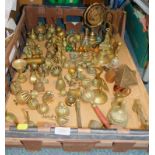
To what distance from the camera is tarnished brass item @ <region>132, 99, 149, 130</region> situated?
125 centimetres

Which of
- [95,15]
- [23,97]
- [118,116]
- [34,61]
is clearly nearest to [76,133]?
[118,116]

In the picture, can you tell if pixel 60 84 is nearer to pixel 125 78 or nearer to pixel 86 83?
pixel 86 83

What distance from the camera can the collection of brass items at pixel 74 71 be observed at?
1312 mm

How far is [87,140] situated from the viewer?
114cm

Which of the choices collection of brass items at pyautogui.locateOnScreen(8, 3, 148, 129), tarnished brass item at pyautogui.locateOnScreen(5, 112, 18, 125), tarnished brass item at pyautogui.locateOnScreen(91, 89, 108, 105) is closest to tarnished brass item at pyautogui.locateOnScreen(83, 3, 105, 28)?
collection of brass items at pyautogui.locateOnScreen(8, 3, 148, 129)

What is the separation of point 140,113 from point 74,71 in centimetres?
46

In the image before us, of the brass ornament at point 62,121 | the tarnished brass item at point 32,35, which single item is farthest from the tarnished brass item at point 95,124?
the tarnished brass item at point 32,35

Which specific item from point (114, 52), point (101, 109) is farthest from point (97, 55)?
point (101, 109)

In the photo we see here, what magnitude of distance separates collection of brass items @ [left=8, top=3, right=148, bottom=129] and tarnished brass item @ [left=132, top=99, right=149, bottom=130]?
92 millimetres

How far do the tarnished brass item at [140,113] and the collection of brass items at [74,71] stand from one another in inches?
3.6

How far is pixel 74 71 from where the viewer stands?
60.4 inches

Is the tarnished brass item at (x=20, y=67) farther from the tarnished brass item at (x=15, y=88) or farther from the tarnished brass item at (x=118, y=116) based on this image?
the tarnished brass item at (x=118, y=116)

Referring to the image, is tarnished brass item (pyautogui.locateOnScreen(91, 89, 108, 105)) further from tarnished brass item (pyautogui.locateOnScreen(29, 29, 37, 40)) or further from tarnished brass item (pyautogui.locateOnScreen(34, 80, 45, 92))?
tarnished brass item (pyautogui.locateOnScreen(29, 29, 37, 40))

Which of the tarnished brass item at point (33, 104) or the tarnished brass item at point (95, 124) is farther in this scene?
the tarnished brass item at point (33, 104)
